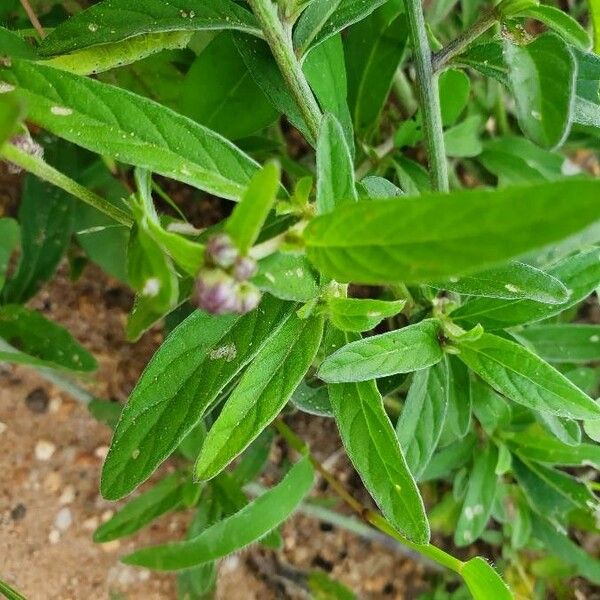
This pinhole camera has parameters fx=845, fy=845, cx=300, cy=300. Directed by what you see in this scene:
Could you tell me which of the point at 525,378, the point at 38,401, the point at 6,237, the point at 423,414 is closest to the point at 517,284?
the point at 525,378

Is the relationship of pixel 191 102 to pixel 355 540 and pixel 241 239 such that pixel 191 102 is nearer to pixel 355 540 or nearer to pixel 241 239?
pixel 241 239

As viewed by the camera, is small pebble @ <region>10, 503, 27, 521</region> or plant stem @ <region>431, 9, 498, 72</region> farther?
small pebble @ <region>10, 503, 27, 521</region>

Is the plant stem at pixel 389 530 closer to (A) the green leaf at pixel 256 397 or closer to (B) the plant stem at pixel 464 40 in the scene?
(A) the green leaf at pixel 256 397

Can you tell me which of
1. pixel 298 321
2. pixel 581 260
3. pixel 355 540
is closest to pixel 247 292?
pixel 298 321

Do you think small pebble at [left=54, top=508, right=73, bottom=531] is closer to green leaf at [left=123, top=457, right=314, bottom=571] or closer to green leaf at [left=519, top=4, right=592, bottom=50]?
green leaf at [left=123, top=457, right=314, bottom=571]

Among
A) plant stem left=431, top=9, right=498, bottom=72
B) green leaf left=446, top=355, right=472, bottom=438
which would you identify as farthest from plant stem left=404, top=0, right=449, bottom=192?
green leaf left=446, top=355, right=472, bottom=438

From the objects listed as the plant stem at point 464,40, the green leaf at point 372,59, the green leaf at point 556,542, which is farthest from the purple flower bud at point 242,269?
the green leaf at point 556,542
